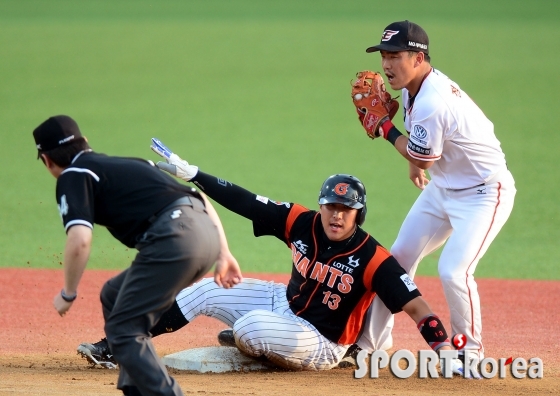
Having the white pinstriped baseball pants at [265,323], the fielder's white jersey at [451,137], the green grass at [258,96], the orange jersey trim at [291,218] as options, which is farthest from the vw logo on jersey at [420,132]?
the green grass at [258,96]

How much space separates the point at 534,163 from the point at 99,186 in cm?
1041

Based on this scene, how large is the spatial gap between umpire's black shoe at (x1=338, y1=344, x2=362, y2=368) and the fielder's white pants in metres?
0.06

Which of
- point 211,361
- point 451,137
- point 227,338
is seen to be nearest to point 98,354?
point 211,361

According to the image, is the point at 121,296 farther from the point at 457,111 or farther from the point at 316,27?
the point at 316,27

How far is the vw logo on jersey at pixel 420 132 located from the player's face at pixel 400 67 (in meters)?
0.34

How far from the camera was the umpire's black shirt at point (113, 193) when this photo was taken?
3939mm

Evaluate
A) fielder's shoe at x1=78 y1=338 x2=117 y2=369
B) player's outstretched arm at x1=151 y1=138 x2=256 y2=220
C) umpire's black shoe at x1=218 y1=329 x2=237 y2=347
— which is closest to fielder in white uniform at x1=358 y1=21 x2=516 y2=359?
umpire's black shoe at x1=218 y1=329 x2=237 y2=347

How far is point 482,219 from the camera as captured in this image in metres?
5.35

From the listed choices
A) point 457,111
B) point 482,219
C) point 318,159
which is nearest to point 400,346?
point 482,219

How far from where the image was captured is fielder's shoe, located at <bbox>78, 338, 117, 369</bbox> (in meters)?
5.44

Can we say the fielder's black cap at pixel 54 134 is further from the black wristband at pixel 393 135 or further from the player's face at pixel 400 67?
the black wristband at pixel 393 135

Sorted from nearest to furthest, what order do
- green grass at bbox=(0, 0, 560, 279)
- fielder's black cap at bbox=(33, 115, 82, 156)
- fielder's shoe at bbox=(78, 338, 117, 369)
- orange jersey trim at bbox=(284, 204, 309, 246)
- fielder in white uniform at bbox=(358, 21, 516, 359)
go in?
fielder's black cap at bbox=(33, 115, 82, 156)
fielder in white uniform at bbox=(358, 21, 516, 359)
fielder's shoe at bbox=(78, 338, 117, 369)
orange jersey trim at bbox=(284, 204, 309, 246)
green grass at bbox=(0, 0, 560, 279)

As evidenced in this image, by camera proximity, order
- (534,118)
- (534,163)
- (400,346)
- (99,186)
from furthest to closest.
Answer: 1. (534,118)
2. (534,163)
3. (400,346)
4. (99,186)
